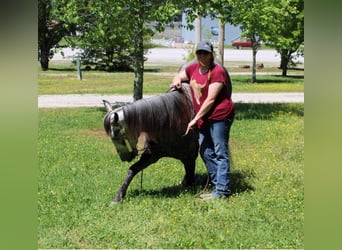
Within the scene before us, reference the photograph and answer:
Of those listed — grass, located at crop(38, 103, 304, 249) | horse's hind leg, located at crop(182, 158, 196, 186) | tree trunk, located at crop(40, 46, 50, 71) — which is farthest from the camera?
tree trunk, located at crop(40, 46, 50, 71)

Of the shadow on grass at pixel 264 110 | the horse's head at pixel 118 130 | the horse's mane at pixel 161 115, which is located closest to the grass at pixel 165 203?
the horse's head at pixel 118 130

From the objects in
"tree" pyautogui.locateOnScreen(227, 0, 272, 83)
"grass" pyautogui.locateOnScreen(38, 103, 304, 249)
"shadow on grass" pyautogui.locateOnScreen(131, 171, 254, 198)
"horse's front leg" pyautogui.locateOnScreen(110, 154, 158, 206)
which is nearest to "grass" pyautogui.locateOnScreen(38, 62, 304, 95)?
"tree" pyautogui.locateOnScreen(227, 0, 272, 83)

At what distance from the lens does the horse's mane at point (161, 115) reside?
473 cm

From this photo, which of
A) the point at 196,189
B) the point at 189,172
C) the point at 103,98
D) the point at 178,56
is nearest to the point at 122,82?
the point at 103,98

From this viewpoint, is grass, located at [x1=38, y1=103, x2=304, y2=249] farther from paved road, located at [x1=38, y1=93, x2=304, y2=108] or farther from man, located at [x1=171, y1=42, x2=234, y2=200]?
paved road, located at [x1=38, y1=93, x2=304, y2=108]

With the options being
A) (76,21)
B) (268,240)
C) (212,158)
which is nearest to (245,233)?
(268,240)

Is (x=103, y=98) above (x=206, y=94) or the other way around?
the other way around

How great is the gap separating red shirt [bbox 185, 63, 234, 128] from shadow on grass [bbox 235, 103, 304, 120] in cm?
625

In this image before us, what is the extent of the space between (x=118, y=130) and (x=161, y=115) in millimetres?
480

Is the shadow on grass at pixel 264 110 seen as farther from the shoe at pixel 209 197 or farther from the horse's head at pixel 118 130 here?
the horse's head at pixel 118 130

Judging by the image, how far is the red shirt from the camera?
4953 millimetres

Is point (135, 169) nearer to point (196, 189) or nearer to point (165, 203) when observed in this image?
point (165, 203)

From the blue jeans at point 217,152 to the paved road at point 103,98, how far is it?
28.3 feet

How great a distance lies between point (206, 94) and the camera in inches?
197
